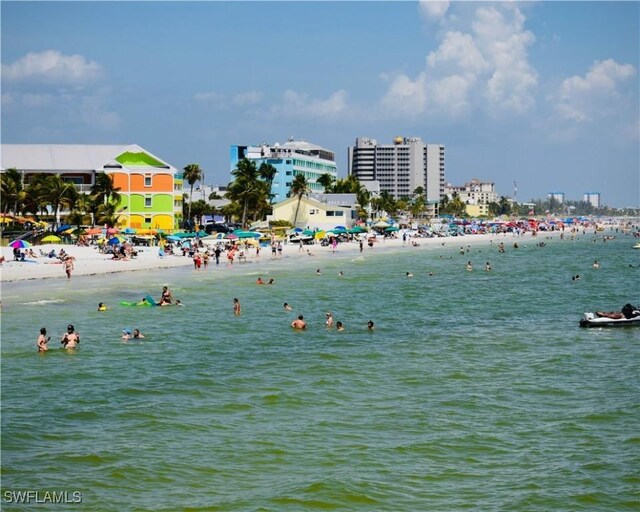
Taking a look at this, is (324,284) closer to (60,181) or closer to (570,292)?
(570,292)

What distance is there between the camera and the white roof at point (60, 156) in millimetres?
90188

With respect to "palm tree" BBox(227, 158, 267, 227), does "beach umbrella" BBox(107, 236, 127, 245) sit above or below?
below

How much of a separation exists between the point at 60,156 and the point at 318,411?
77952 millimetres

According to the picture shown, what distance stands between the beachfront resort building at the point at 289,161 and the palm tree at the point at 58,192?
59.3 m

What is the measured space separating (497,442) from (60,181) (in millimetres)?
68707

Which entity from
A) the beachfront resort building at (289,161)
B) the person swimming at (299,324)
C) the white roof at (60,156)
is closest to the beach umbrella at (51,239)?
the white roof at (60,156)

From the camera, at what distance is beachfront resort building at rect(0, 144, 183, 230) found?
8900 cm

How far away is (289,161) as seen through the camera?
14662cm

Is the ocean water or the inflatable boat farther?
the inflatable boat

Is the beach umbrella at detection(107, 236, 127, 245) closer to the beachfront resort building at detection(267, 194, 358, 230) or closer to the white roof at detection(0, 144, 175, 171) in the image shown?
the white roof at detection(0, 144, 175, 171)

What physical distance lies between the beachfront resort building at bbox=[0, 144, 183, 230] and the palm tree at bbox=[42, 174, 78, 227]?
711 centimetres

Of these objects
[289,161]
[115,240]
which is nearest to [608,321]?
[115,240]

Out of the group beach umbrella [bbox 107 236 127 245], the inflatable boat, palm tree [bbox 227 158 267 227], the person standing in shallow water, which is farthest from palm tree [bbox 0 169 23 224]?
the inflatable boat

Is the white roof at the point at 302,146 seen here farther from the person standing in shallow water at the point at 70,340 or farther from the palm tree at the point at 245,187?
the person standing in shallow water at the point at 70,340
